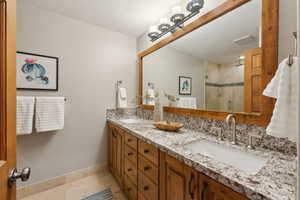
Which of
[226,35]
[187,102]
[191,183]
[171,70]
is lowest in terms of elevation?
[191,183]

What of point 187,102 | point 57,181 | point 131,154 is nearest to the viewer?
point 131,154

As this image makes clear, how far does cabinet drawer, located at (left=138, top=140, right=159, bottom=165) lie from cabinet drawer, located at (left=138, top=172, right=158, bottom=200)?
0.19m

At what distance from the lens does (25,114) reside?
1.45 m

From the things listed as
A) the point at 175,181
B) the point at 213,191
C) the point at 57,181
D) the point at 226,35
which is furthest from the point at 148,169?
the point at 57,181

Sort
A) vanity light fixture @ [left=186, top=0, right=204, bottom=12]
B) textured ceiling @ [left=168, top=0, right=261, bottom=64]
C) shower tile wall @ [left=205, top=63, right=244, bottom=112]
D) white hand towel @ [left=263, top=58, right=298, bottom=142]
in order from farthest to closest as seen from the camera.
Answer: vanity light fixture @ [left=186, top=0, right=204, bottom=12]
shower tile wall @ [left=205, top=63, right=244, bottom=112]
textured ceiling @ [left=168, top=0, right=261, bottom=64]
white hand towel @ [left=263, top=58, right=298, bottom=142]

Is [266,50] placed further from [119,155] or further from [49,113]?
[49,113]

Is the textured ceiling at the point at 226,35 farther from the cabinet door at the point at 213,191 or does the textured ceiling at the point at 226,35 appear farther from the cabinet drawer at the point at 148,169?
the cabinet drawer at the point at 148,169

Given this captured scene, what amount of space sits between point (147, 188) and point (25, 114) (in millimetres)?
1554

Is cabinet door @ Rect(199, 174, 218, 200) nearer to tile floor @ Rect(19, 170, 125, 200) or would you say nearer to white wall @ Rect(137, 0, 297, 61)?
white wall @ Rect(137, 0, 297, 61)

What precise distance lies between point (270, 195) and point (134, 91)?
2.18 m

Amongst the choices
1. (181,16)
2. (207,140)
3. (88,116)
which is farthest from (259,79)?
(88,116)

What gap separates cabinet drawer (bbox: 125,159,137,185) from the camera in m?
1.29

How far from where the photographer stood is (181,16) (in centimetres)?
143

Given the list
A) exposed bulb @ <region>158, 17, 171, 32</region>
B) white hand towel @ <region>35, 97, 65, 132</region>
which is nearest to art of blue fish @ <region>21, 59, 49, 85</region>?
white hand towel @ <region>35, 97, 65, 132</region>
